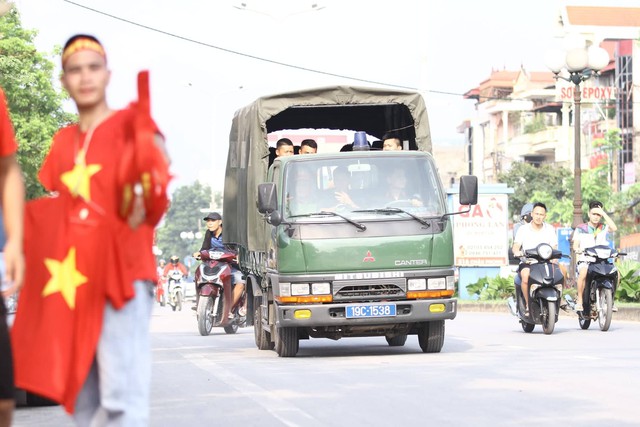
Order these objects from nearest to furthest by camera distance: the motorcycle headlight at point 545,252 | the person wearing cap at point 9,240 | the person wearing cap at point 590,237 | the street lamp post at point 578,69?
the person wearing cap at point 9,240 → the motorcycle headlight at point 545,252 → the person wearing cap at point 590,237 → the street lamp post at point 578,69

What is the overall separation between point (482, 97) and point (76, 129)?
12099 centimetres

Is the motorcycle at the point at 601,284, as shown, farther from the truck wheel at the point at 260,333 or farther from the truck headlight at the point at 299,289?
the truck headlight at the point at 299,289

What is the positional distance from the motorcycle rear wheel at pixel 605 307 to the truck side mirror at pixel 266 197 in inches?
258

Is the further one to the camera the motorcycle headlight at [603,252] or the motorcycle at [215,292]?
the motorcycle at [215,292]

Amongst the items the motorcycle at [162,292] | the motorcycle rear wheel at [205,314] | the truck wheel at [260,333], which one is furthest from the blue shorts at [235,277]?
the motorcycle at [162,292]

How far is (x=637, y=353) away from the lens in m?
15.8

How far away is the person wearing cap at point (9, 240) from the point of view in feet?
17.9

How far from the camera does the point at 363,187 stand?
53.9 feet

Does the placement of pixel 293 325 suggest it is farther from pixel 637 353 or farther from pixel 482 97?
pixel 482 97

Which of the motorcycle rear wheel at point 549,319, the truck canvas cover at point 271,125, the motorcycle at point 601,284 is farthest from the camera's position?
the motorcycle at point 601,284

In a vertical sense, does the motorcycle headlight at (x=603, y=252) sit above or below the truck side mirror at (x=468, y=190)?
below

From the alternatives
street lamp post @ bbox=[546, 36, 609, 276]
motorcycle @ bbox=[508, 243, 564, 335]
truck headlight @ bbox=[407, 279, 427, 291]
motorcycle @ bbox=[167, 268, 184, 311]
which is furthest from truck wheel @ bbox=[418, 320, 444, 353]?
motorcycle @ bbox=[167, 268, 184, 311]

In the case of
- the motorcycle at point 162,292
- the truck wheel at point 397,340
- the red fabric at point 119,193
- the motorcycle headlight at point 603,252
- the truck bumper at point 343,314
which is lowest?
the motorcycle at point 162,292

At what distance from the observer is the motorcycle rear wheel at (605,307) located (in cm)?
2058
